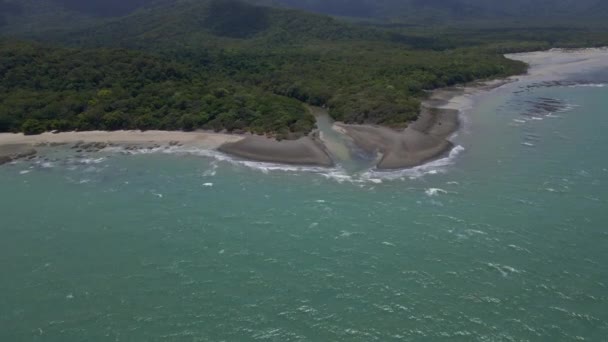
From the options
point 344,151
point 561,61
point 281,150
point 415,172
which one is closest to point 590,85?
point 561,61

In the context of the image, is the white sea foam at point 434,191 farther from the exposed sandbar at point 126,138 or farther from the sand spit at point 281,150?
the exposed sandbar at point 126,138

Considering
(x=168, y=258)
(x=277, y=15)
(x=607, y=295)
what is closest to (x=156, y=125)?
(x=168, y=258)

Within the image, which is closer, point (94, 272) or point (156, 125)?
point (94, 272)

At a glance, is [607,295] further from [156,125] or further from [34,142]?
[34,142]

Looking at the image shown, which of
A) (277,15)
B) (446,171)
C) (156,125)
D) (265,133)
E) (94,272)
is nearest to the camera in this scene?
(94,272)

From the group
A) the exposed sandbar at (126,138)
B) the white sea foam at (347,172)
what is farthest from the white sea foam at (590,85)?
the exposed sandbar at (126,138)

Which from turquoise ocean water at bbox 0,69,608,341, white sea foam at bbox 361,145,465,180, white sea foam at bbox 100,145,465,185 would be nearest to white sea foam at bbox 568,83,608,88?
turquoise ocean water at bbox 0,69,608,341

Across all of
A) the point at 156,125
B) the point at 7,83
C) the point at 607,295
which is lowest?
the point at 607,295
